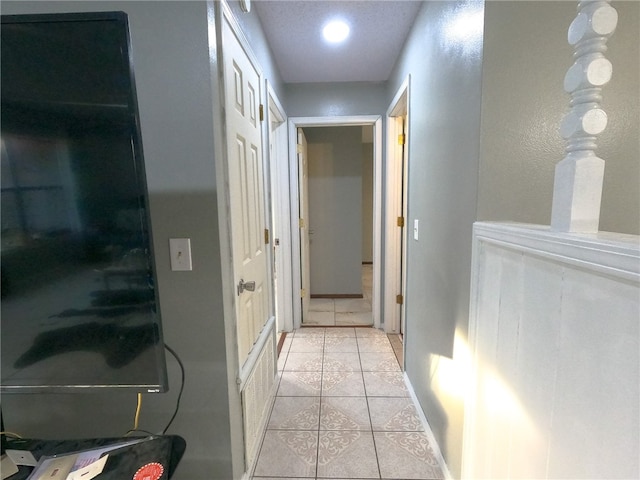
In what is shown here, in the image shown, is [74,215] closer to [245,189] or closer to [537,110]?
[245,189]

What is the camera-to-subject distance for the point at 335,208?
3902mm

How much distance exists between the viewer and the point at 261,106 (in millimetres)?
1795

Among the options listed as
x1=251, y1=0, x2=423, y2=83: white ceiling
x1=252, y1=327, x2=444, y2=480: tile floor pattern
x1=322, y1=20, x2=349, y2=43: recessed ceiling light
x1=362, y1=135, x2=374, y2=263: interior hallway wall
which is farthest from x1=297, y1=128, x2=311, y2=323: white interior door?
x1=362, y1=135, x2=374, y2=263: interior hallway wall

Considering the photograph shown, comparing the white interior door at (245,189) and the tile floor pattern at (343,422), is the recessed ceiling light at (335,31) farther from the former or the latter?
the tile floor pattern at (343,422)

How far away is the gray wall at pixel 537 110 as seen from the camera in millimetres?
972

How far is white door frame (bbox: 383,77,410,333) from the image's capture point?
262 centimetres

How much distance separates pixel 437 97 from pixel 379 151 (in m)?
1.33

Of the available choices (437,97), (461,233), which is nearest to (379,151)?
(437,97)

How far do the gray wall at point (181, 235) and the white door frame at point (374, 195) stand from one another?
174 centimetres

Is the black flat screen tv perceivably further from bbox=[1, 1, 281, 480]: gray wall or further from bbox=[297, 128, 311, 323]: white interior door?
bbox=[297, 128, 311, 323]: white interior door

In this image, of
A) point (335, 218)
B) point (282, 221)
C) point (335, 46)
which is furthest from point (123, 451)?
point (335, 218)

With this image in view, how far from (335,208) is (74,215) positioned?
336 centimetres

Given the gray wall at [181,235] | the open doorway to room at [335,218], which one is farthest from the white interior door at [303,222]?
the gray wall at [181,235]

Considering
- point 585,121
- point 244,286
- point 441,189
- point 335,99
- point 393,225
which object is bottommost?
point 244,286
